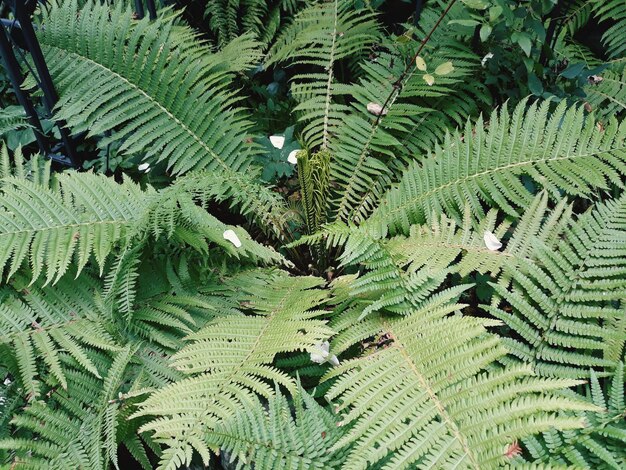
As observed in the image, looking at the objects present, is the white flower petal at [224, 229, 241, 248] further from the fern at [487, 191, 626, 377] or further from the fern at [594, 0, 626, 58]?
the fern at [594, 0, 626, 58]

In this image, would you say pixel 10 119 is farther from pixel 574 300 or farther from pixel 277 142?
pixel 574 300

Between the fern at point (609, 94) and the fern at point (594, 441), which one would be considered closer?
the fern at point (594, 441)

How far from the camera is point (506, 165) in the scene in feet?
6.64

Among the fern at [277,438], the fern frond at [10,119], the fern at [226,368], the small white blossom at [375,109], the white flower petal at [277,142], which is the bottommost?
the fern at [277,438]

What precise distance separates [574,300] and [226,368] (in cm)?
113

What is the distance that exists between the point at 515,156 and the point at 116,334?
1.67 metres

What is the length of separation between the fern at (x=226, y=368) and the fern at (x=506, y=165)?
0.52 m

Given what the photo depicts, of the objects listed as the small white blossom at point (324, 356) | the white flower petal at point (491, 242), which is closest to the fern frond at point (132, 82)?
the small white blossom at point (324, 356)

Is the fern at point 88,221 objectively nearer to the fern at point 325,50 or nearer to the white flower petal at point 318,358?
the white flower petal at point 318,358

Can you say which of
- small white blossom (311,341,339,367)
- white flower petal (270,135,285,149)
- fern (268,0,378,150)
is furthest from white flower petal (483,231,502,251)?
white flower petal (270,135,285,149)

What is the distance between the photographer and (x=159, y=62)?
235 centimetres

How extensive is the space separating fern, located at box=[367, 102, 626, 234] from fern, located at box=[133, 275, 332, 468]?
515 millimetres

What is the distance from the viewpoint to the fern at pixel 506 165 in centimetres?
191

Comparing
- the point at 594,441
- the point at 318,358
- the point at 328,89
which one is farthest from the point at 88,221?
the point at 594,441
